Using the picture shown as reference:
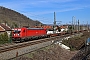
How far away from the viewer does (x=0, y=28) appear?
55.8 m

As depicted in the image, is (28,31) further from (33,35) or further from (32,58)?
(32,58)

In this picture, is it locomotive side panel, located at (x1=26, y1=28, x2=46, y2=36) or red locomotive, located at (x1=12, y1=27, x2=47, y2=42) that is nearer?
red locomotive, located at (x1=12, y1=27, x2=47, y2=42)

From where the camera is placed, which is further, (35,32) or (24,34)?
(35,32)

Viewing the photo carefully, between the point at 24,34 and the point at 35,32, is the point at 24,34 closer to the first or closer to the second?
the point at 24,34

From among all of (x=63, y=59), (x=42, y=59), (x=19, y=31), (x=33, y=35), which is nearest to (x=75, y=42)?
(x=33, y=35)

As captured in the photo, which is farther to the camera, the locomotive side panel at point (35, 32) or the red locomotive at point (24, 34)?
the locomotive side panel at point (35, 32)

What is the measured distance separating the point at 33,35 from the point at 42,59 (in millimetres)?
23366

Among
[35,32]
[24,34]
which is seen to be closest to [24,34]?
[24,34]

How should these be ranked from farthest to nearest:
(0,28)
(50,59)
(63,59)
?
(0,28) < (63,59) < (50,59)

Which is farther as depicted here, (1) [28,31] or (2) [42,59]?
(1) [28,31]

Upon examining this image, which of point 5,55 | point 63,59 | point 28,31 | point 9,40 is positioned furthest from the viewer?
point 28,31

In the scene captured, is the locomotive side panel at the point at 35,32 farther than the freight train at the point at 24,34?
Yes

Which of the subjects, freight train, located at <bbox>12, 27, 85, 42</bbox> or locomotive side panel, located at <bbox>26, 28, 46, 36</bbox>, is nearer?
freight train, located at <bbox>12, 27, 85, 42</bbox>

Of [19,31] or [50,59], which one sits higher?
[19,31]
